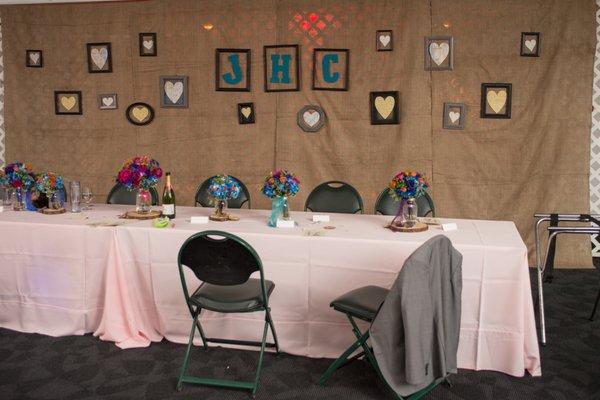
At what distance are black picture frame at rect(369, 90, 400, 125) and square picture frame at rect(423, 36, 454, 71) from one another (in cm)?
41

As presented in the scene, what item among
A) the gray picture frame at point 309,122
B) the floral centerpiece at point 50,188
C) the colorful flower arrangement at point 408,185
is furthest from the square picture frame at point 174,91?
the colorful flower arrangement at point 408,185

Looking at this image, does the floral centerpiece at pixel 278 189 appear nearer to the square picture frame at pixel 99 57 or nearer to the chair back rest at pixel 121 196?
the chair back rest at pixel 121 196

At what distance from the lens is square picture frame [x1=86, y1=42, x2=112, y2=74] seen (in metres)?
5.20

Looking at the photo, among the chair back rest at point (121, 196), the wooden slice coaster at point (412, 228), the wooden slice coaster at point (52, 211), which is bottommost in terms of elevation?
the wooden slice coaster at point (412, 228)

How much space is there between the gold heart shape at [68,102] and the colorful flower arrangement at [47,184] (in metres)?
2.18

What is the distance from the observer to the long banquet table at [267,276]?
2.61 metres

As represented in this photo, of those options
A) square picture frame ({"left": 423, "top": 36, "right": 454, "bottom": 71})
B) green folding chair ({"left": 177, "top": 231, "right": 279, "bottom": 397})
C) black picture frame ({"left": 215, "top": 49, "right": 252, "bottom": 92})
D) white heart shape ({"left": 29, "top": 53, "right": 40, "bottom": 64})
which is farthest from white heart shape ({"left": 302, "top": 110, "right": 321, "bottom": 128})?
white heart shape ({"left": 29, "top": 53, "right": 40, "bottom": 64})

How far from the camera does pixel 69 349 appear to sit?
2.93 metres

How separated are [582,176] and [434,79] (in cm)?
160

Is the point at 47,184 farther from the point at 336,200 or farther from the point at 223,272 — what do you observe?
the point at 336,200

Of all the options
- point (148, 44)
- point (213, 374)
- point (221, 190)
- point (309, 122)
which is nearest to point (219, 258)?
point (213, 374)

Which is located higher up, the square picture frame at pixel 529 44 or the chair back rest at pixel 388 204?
the square picture frame at pixel 529 44

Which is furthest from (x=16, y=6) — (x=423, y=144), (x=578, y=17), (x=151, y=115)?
(x=578, y=17)

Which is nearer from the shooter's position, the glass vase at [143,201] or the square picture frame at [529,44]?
the glass vase at [143,201]
